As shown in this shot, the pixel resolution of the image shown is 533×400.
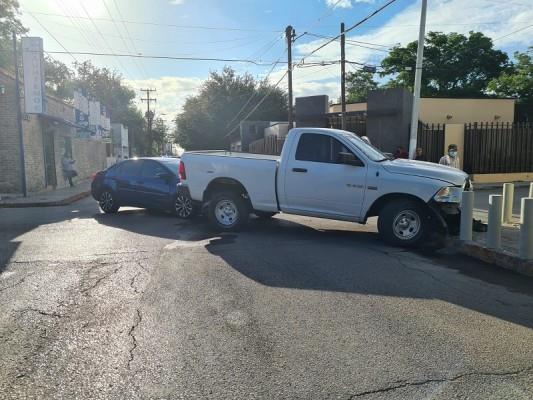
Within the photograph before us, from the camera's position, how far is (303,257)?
6953 mm

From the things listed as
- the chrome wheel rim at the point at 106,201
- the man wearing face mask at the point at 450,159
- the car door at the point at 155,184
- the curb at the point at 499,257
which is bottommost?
the curb at the point at 499,257

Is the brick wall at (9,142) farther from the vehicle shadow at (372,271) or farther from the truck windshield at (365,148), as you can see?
the truck windshield at (365,148)

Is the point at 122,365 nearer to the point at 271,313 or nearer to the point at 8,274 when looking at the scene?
the point at 271,313

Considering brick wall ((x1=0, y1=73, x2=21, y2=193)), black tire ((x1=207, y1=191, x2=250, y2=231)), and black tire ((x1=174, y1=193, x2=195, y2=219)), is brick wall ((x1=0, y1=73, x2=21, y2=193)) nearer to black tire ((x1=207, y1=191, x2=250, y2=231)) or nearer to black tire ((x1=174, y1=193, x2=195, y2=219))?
black tire ((x1=174, y1=193, x2=195, y2=219))

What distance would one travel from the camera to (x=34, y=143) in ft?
62.8

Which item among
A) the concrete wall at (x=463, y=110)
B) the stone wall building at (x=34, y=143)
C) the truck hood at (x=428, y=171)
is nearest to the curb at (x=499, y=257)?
the truck hood at (x=428, y=171)

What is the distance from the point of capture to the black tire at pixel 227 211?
9.04m

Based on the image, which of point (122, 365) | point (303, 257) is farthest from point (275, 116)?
point (122, 365)

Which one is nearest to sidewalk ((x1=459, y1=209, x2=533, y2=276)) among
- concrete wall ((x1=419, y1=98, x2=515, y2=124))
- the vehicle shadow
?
the vehicle shadow

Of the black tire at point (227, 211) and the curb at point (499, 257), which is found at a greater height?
the black tire at point (227, 211)

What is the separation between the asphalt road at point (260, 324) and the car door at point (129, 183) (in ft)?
14.1

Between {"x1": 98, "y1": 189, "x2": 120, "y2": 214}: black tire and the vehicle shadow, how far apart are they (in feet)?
16.2

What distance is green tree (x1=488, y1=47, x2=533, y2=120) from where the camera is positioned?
122 ft

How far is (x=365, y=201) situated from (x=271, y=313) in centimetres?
391
